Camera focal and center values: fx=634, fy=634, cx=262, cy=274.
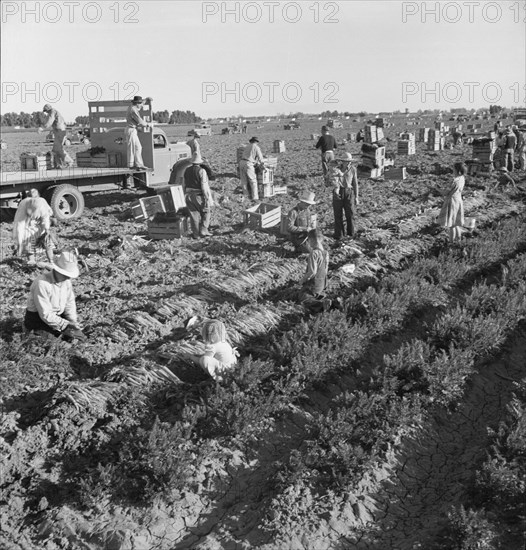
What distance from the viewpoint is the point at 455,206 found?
1110 cm

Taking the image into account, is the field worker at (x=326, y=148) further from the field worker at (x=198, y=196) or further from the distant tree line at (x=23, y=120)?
the distant tree line at (x=23, y=120)

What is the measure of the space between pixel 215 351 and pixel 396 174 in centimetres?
1433

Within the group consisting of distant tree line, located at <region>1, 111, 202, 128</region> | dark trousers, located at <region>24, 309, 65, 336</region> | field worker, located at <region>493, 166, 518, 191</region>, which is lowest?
dark trousers, located at <region>24, 309, 65, 336</region>

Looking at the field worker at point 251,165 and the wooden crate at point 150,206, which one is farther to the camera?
the field worker at point 251,165

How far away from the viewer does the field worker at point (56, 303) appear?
6539mm

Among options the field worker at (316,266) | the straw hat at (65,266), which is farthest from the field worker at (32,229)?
the field worker at (316,266)

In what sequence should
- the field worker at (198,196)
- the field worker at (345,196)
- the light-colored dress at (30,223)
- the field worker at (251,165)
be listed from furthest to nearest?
the field worker at (251,165)
the field worker at (198,196)
the field worker at (345,196)
the light-colored dress at (30,223)

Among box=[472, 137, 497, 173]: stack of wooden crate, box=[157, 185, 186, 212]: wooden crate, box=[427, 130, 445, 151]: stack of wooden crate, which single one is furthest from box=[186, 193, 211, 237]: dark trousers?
box=[427, 130, 445, 151]: stack of wooden crate

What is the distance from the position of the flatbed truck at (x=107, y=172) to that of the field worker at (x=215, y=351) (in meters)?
7.88

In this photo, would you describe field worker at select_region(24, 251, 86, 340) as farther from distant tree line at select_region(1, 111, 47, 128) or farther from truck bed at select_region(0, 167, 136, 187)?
distant tree line at select_region(1, 111, 47, 128)

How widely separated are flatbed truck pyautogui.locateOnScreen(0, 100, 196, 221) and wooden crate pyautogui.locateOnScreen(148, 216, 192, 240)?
240 cm

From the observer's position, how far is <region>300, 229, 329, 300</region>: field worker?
27.0 ft

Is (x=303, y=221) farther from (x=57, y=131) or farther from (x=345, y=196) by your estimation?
(x=57, y=131)

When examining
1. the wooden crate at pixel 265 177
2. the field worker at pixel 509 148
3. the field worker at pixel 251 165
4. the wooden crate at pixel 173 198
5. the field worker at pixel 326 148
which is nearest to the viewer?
the wooden crate at pixel 173 198
